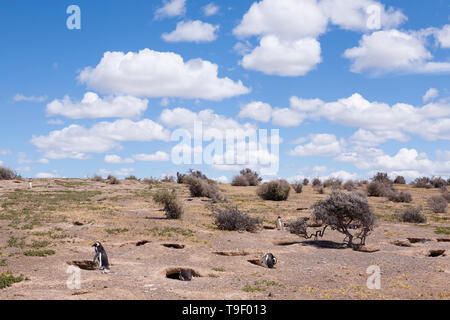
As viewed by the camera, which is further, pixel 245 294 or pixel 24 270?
pixel 24 270

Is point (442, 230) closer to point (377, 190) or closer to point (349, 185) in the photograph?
point (377, 190)

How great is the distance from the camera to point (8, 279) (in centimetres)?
1275

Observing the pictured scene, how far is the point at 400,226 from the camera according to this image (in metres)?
26.2

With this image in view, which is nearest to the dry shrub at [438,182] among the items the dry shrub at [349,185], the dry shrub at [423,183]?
the dry shrub at [423,183]

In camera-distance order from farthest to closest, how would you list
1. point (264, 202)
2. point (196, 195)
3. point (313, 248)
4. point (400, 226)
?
point (196, 195), point (264, 202), point (400, 226), point (313, 248)

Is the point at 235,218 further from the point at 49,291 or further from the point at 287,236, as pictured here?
the point at 49,291

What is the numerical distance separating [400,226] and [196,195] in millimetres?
18992

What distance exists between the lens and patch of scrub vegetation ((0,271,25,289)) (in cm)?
1236

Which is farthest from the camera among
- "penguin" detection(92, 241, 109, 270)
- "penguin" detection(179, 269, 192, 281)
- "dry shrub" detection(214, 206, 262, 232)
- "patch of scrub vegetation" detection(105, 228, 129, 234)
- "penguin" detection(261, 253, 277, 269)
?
"dry shrub" detection(214, 206, 262, 232)

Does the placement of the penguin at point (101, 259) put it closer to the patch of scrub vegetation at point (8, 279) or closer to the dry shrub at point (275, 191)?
the patch of scrub vegetation at point (8, 279)

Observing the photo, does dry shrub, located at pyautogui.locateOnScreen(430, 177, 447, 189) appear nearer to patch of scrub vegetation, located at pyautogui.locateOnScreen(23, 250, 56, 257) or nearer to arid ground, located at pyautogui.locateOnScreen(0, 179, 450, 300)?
arid ground, located at pyautogui.locateOnScreen(0, 179, 450, 300)

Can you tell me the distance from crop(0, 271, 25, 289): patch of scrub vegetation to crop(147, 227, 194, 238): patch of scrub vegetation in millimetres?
8198

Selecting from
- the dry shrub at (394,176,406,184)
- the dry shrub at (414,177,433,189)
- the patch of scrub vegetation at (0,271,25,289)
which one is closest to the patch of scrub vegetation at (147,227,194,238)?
the patch of scrub vegetation at (0,271,25,289)
